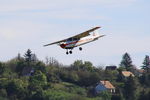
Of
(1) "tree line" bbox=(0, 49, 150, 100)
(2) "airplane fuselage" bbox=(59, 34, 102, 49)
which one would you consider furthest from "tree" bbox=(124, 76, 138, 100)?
(2) "airplane fuselage" bbox=(59, 34, 102, 49)

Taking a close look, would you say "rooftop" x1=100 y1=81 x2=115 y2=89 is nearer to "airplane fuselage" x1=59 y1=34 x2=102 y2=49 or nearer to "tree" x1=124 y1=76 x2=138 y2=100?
"tree" x1=124 y1=76 x2=138 y2=100

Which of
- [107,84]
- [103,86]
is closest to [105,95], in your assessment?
[107,84]

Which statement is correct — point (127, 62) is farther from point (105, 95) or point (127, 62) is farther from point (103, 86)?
point (105, 95)

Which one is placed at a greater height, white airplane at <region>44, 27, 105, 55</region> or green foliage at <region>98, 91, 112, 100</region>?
white airplane at <region>44, 27, 105, 55</region>

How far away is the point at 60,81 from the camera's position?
140000 mm

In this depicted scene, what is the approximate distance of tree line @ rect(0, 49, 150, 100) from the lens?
395ft

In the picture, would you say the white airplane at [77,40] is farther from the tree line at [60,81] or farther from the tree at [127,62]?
the tree at [127,62]

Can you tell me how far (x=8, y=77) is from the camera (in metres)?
139

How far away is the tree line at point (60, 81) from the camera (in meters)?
120

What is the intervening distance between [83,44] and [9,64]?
89657mm

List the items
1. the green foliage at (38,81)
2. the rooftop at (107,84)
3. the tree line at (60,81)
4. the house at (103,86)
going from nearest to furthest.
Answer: the tree line at (60,81) < the green foliage at (38,81) < the rooftop at (107,84) < the house at (103,86)

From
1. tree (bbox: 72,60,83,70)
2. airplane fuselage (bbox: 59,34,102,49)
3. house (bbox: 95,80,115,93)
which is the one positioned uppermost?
tree (bbox: 72,60,83,70)

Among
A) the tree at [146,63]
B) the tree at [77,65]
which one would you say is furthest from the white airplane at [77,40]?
the tree at [146,63]

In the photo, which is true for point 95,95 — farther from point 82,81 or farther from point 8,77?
point 8,77
